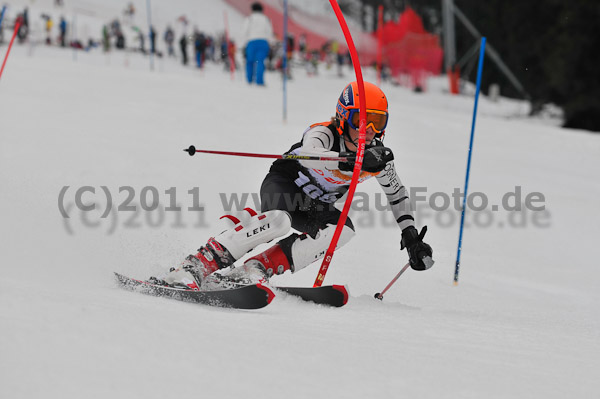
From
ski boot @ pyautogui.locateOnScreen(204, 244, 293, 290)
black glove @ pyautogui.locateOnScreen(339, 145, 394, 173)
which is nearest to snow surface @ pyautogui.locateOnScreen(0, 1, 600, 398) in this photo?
ski boot @ pyautogui.locateOnScreen(204, 244, 293, 290)

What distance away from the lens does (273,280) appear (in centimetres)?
439

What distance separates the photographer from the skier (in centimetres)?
335

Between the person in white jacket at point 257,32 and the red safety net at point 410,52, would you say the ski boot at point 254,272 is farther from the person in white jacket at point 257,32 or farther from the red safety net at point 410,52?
the red safety net at point 410,52

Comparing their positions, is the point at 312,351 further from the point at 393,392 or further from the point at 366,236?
the point at 366,236

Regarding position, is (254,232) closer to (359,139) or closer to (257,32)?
(359,139)

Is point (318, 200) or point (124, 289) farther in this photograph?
point (318, 200)

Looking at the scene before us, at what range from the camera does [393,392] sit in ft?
6.04

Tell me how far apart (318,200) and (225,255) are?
0.76 m

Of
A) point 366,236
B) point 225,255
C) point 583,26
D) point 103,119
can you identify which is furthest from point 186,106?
point 583,26

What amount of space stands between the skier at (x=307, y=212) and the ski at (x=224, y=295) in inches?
3.5

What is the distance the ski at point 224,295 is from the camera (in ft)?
9.58

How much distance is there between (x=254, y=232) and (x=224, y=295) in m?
0.53

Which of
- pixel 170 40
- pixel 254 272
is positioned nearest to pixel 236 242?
pixel 254 272

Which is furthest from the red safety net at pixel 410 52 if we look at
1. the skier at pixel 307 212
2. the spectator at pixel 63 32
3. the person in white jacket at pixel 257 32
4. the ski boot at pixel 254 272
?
the ski boot at pixel 254 272
